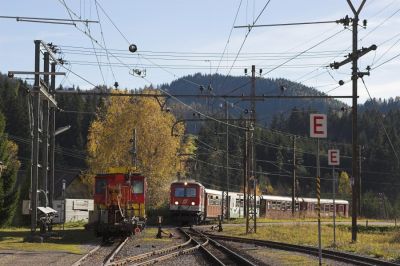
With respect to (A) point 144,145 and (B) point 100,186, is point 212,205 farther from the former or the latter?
(B) point 100,186

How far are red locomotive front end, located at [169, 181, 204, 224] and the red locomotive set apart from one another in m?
18.2

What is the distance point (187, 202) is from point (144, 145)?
15088mm

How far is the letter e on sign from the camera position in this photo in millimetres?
16484

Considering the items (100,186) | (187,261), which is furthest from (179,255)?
(100,186)

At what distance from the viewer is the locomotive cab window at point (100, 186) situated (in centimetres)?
3046

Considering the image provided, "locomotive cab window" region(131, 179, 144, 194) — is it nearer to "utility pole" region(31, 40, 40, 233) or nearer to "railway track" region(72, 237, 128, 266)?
"railway track" region(72, 237, 128, 266)

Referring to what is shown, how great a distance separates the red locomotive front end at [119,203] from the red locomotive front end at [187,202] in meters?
18.2

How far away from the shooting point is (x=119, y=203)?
2802cm

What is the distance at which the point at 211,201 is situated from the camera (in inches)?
2212

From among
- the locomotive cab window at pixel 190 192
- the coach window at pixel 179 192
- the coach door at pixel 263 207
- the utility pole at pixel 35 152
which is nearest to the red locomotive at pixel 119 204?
the utility pole at pixel 35 152

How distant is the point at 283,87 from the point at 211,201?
75.9 feet

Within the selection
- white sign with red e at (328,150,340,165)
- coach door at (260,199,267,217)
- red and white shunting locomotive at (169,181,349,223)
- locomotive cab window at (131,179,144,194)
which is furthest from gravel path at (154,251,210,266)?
coach door at (260,199,267,217)

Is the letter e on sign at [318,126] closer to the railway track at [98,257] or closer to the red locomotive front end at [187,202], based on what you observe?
the railway track at [98,257]

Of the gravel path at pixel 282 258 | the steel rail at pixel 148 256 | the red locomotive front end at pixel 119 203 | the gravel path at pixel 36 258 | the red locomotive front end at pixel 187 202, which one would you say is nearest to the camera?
the gravel path at pixel 36 258
